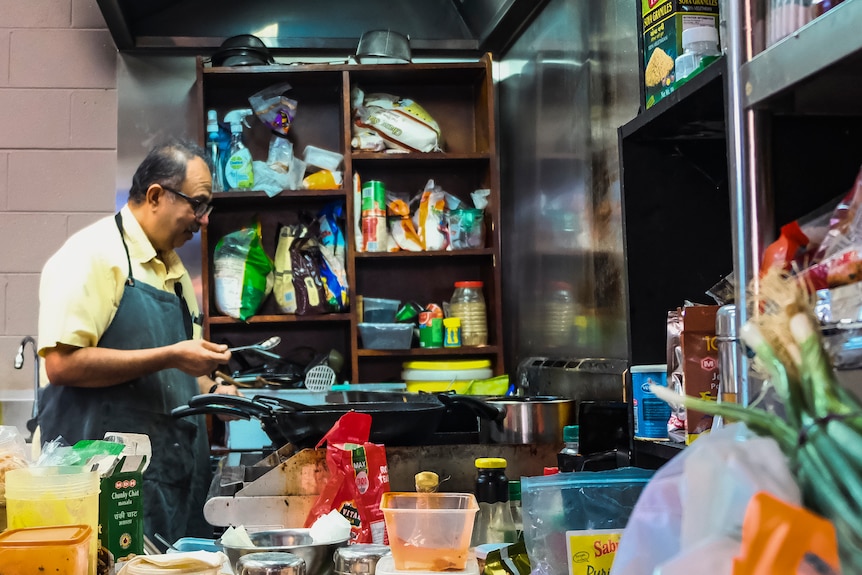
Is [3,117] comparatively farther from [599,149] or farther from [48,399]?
[599,149]

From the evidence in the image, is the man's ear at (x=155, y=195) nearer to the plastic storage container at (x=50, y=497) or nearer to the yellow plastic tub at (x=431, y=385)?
the yellow plastic tub at (x=431, y=385)

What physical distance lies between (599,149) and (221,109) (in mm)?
1748

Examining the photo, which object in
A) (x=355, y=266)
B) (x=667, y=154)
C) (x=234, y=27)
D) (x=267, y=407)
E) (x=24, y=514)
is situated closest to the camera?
(x=24, y=514)

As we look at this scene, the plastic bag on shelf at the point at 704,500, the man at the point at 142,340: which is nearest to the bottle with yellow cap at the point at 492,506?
the plastic bag on shelf at the point at 704,500

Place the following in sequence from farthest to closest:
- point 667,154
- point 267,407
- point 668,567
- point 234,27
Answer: point 234,27 → point 267,407 → point 667,154 → point 668,567

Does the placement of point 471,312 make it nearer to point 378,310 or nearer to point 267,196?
point 378,310

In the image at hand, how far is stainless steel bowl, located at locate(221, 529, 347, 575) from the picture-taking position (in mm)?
1192

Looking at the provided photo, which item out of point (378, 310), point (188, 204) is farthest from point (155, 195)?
point (378, 310)

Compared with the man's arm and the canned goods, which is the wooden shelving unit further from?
the man's arm

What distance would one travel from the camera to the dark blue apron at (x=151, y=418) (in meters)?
2.46

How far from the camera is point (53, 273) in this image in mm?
2424

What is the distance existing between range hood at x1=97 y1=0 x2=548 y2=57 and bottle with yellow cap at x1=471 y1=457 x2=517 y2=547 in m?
2.46

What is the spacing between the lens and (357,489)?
1.47 metres

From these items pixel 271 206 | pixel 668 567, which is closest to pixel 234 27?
pixel 271 206
